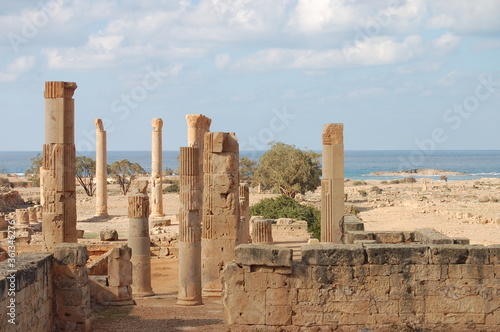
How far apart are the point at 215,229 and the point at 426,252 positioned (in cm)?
561

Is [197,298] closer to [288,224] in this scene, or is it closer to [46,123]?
[46,123]

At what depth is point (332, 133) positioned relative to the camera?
16609 mm

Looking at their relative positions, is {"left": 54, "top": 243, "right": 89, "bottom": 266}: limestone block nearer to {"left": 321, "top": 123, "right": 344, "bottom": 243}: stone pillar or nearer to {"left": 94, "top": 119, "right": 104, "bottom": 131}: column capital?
{"left": 321, "top": 123, "right": 344, "bottom": 243}: stone pillar

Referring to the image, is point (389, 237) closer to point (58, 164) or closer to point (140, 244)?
point (140, 244)

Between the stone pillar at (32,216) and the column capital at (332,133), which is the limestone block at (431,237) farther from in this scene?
the stone pillar at (32,216)

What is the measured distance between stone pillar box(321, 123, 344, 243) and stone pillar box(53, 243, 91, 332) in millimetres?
7233

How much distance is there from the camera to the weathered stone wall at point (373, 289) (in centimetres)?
963

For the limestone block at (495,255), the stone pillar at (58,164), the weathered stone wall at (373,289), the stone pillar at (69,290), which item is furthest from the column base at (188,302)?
the limestone block at (495,255)

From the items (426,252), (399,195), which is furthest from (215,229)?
(399,195)

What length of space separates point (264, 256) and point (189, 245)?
16.1ft

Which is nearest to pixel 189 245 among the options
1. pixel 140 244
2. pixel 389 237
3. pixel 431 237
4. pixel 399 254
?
pixel 140 244

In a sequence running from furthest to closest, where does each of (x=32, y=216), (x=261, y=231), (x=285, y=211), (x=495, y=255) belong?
(x=285, y=211)
(x=32, y=216)
(x=261, y=231)
(x=495, y=255)

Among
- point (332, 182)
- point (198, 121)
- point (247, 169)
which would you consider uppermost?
point (198, 121)

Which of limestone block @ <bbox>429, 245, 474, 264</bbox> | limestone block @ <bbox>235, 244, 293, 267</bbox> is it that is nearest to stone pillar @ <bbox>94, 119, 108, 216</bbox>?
limestone block @ <bbox>235, 244, 293, 267</bbox>
